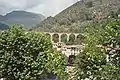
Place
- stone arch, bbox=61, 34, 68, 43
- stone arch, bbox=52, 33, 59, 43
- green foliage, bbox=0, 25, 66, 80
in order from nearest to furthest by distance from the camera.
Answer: green foliage, bbox=0, 25, 66, 80
stone arch, bbox=52, 33, 59, 43
stone arch, bbox=61, 34, 68, 43

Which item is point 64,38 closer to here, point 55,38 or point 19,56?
point 55,38

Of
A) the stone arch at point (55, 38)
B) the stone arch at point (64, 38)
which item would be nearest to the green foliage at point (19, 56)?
the stone arch at point (55, 38)

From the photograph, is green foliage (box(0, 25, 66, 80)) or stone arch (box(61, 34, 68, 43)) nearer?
green foliage (box(0, 25, 66, 80))

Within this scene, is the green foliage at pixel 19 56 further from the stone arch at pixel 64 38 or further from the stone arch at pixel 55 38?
the stone arch at pixel 64 38

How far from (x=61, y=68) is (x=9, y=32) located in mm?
3578

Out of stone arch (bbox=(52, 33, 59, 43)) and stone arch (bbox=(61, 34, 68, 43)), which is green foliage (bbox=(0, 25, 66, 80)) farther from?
stone arch (bbox=(61, 34, 68, 43))

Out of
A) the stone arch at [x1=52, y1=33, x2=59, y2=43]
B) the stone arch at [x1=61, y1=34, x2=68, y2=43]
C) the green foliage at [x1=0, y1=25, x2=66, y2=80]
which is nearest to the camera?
the green foliage at [x1=0, y1=25, x2=66, y2=80]

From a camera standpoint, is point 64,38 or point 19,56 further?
point 64,38

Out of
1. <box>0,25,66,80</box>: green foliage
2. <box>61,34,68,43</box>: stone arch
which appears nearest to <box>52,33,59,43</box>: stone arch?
<box>61,34,68,43</box>: stone arch

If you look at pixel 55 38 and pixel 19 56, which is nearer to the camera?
pixel 19 56

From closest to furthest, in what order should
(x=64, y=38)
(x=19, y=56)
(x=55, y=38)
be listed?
(x=19, y=56), (x=55, y=38), (x=64, y=38)

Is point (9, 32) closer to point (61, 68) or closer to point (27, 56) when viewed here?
point (27, 56)

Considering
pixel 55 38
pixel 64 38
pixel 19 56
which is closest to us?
pixel 19 56

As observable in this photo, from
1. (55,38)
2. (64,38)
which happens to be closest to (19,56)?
(55,38)
